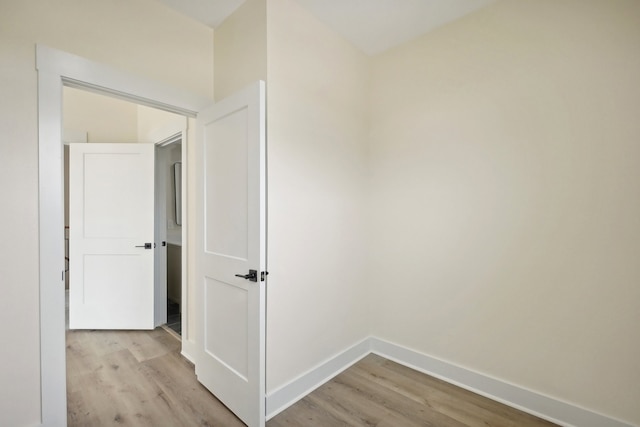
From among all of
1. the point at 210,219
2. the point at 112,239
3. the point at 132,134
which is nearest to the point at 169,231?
the point at 112,239

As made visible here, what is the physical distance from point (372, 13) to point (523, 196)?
1663 mm

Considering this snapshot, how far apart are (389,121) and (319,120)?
72 centimetres

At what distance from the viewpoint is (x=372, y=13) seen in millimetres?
2086

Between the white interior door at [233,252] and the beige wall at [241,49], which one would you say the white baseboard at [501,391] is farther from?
the beige wall at [241,49]

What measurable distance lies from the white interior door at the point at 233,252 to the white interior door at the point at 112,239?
55.0 inches

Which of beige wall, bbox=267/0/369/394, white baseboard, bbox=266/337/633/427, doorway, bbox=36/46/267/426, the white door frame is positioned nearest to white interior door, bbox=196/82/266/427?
doorway, bbox=36/46/267/426

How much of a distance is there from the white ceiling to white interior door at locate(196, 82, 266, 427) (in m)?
0.69

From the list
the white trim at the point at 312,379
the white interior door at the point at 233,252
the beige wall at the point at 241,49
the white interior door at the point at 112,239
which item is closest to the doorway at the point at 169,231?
the white interior door at the point at 112,239

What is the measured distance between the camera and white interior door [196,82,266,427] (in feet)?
5.57

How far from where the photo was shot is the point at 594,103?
168 cm

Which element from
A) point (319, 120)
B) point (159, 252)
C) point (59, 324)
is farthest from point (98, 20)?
point (159, 252)

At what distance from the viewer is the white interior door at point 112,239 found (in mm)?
3158

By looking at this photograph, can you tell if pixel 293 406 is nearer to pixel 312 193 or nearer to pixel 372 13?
pixel 312 193

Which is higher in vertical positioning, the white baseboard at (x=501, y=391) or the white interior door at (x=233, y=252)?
the white interior door at (x=233, y=252)
